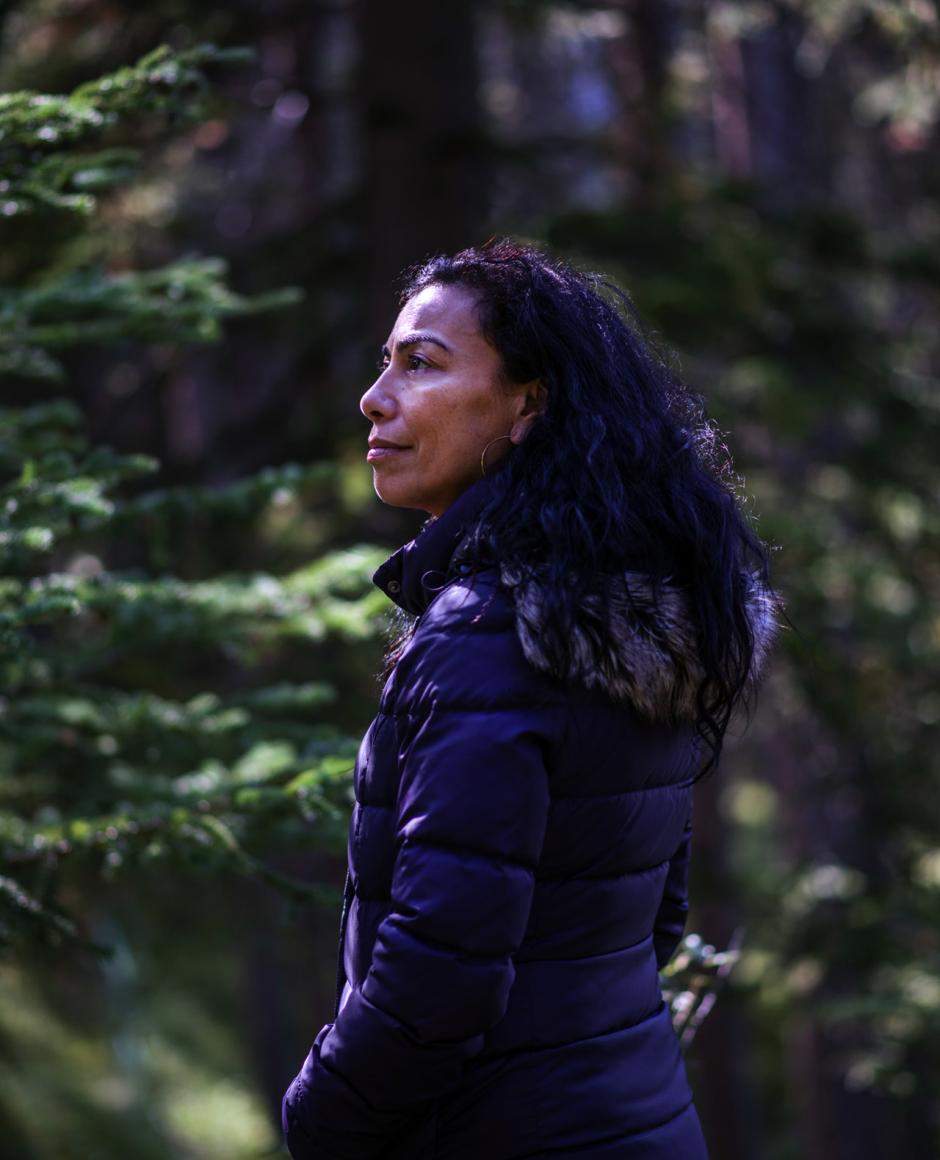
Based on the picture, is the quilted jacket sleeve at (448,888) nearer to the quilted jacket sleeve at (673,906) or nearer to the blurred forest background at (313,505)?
the quilted jacket sleeve at (673,906)

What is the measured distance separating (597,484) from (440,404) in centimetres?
35

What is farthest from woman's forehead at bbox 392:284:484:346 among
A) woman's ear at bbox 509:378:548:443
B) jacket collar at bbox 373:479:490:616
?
jacket collar at bbox 373:479:490:616

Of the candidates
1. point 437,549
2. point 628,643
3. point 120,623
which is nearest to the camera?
point 628,643

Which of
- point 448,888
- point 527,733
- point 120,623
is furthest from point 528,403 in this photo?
point 120,623

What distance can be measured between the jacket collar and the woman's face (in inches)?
3.1

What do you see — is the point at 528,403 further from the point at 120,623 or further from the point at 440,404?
the point at 120,623

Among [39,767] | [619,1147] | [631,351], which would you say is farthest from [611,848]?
[39,767]

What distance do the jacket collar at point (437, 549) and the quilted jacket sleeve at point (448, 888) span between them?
0.89 ft

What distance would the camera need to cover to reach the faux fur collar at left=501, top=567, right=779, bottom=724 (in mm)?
2047

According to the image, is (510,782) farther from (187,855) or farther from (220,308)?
(220,308)

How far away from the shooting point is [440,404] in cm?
237

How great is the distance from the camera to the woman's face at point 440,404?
2.38 metres

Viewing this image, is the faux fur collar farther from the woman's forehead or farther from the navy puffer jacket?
the woman's forehead

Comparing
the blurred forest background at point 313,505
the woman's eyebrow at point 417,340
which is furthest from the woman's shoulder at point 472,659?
the blurred forest background at point 313,505
